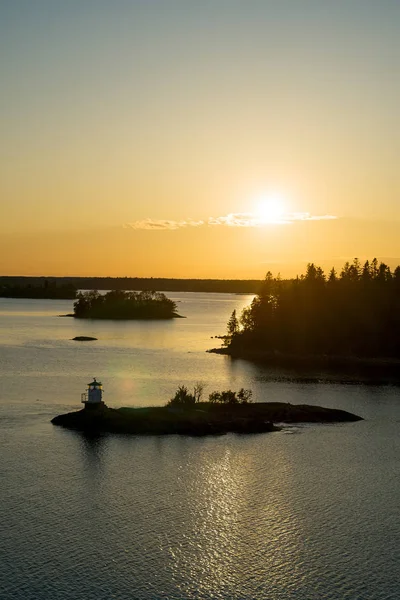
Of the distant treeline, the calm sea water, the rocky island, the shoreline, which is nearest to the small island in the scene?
the rocky island

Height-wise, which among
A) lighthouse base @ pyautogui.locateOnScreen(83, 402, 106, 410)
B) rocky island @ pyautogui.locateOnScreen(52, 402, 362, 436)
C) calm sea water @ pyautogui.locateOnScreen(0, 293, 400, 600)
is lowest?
calm sea water @ pyautogui.locateOnScreen(0, 293, 400, 600)

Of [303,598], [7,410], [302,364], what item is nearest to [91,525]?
[303,598]

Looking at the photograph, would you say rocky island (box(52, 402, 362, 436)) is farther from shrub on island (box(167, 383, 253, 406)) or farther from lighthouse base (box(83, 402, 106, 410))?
shrub on island (box(167, 383, 253, 406))

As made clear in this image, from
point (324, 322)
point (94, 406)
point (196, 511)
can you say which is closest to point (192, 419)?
point (94, 406)

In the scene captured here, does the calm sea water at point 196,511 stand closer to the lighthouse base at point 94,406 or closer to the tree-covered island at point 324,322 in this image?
the lighthouse base at point 94,406

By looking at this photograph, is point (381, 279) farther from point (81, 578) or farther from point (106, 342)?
point (81, 578)

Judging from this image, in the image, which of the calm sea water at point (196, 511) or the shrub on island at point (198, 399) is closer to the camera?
the calm sea water at point (196, 511)

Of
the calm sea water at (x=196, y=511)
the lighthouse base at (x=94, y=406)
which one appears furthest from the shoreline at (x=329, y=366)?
the lighthouse base at (x=94, y=406)
